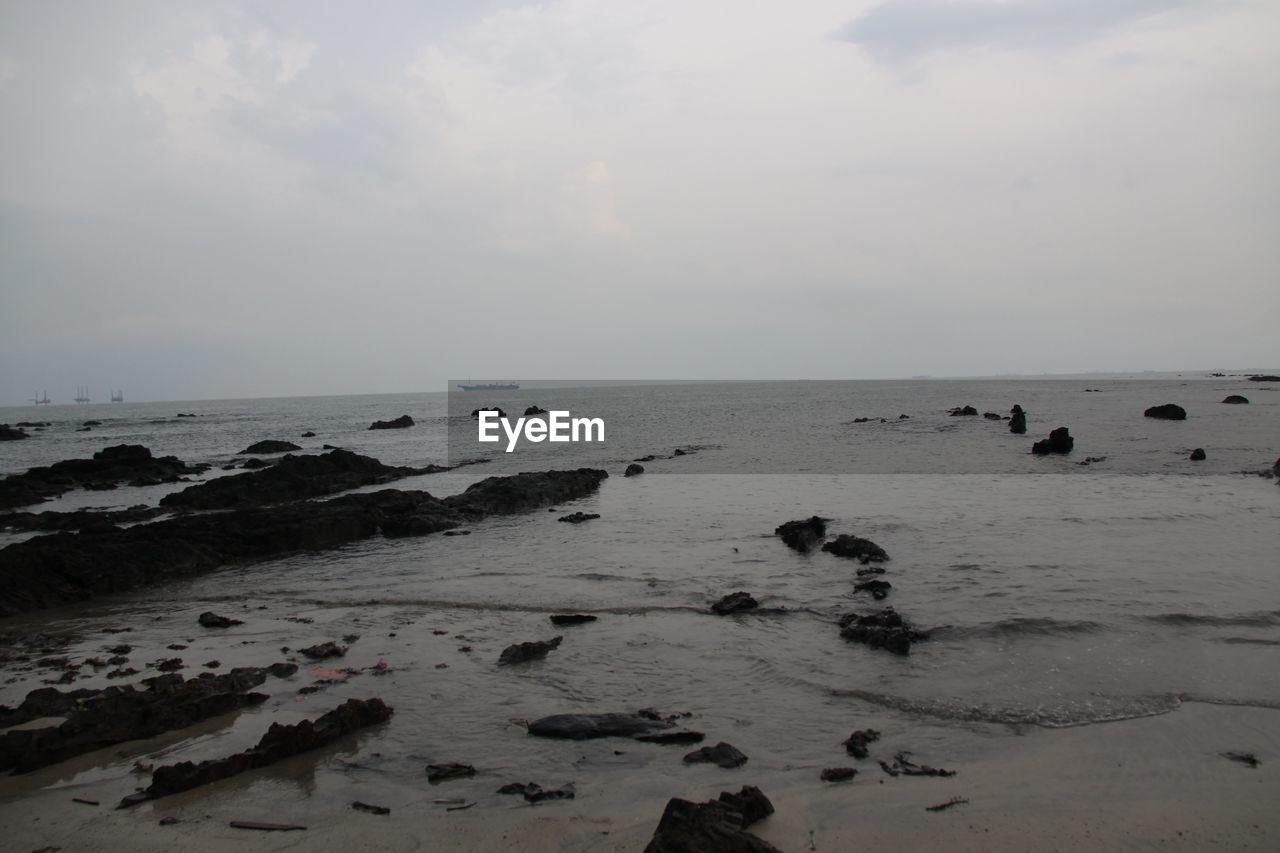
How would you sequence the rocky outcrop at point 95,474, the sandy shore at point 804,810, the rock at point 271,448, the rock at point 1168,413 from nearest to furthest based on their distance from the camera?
the sandy shore at point 804,810 → the rocky outcrop at point 95,474 → the rock at point 271,448 → the rock at point 1168,413

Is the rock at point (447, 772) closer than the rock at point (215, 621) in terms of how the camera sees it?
Yes

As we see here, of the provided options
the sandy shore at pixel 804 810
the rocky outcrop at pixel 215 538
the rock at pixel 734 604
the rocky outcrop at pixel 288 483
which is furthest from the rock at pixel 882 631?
the rocky outcrop at pixel 288 483

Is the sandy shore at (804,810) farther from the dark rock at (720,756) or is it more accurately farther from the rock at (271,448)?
the rock at (271,448)

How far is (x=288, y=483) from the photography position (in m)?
24.8

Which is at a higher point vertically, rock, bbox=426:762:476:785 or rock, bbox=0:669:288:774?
rock, bbox=0:669:288:774

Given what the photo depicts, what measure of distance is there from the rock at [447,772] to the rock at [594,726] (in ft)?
2.77

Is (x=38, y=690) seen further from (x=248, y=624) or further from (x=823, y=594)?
(x=823, y=594)

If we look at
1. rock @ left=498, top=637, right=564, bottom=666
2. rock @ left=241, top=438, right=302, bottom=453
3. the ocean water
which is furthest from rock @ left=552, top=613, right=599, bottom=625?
rock @ left=241, top=438, right=302, bottom=453

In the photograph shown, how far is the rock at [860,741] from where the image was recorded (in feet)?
21.1

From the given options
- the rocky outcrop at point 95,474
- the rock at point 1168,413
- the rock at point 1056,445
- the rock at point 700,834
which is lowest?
the rocky outcrop at point 95,474

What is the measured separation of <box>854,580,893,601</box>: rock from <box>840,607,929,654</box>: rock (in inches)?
40.4

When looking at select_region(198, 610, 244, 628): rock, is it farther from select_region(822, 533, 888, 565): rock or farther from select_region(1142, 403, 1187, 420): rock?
select_region(1142, 403, 1187, 420): rock

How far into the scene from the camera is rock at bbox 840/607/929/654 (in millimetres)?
9016

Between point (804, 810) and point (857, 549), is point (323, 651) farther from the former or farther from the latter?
point (857, 549)
